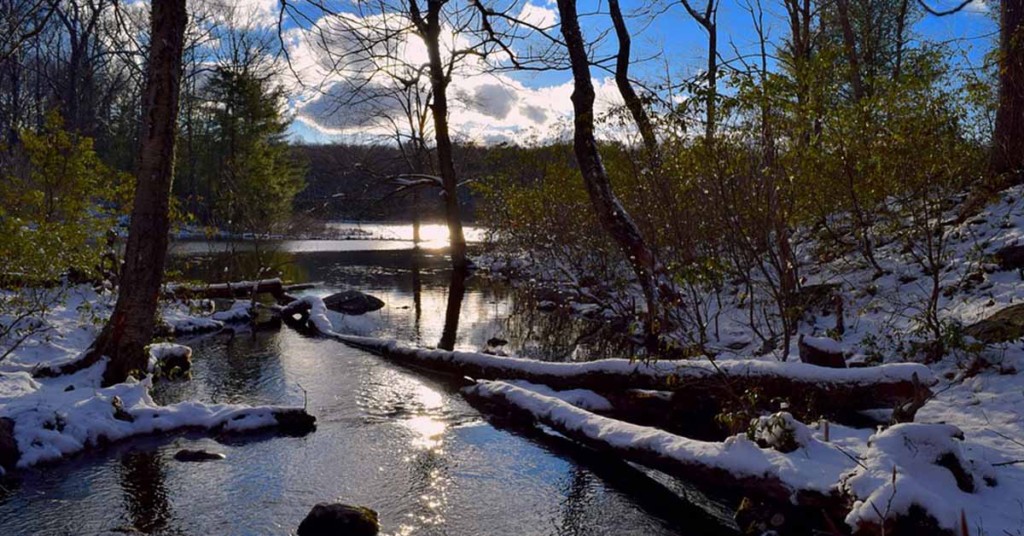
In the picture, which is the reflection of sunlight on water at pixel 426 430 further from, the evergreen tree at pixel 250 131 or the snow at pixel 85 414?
the evergreen tree at pixel 250 131

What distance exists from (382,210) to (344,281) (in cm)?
316

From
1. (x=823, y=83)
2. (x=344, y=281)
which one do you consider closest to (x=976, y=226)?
(x=823, y=83)

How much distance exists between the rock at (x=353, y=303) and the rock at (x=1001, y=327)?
41.7ft

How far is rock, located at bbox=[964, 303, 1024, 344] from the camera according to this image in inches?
256

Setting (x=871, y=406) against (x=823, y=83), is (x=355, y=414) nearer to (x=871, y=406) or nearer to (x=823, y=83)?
(x=871, y=406)

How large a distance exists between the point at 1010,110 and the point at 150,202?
13065 millimetres

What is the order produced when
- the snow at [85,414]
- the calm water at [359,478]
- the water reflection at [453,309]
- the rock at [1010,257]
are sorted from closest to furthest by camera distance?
the calm water at [359,478] → the snow at [85,414] → the rock at [1010,257] → the water reflection at [453,309]

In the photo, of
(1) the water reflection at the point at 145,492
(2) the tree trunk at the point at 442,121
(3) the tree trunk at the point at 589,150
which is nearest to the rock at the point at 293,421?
(1) the water reflection at the point at 145,492

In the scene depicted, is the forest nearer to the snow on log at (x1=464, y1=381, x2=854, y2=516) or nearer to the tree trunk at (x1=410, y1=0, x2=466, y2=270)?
the snow on log at (x1=464, y1=381, x2=854, y2=516)

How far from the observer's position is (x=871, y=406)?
Result: 20.5 feet

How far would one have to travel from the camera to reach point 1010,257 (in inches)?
330

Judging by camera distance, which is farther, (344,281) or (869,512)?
(344,281)

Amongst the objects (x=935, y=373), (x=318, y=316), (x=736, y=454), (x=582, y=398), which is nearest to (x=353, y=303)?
(x=318, y=316)

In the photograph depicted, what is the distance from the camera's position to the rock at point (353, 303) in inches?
637
